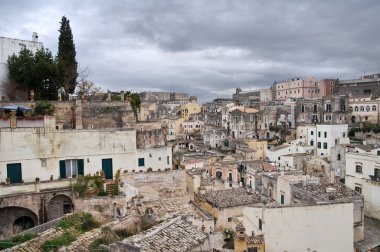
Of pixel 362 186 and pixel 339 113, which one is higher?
pixel 339 113

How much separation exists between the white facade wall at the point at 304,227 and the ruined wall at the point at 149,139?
42.2ft

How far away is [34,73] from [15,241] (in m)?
18.5

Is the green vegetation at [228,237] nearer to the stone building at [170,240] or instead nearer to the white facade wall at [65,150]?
the stone building at [170,240]

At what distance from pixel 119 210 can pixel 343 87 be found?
71.6 m

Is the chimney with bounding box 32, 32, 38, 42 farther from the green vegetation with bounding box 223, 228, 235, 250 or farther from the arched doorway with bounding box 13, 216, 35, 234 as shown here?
the green vegetation with bounding box 223, 228, 235, 250

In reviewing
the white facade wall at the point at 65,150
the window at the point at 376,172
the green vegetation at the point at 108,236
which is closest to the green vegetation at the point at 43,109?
the white facade wall at the point at 65,150

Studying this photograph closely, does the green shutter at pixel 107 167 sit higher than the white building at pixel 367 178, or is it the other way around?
the green shutter at pixel 107 167

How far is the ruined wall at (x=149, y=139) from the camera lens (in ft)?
91.8

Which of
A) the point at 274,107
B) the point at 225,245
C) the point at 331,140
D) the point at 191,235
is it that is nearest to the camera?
the point at 191,235

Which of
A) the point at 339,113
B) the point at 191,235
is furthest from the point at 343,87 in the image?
the point at 191,235

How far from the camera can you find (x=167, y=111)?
88688 mm

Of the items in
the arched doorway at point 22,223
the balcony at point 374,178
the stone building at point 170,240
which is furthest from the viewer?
the balcony at point 374,178

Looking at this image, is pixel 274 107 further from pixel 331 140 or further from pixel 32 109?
pixel 32 109

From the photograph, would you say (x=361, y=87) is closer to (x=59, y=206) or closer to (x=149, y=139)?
(x=149, y=139)
